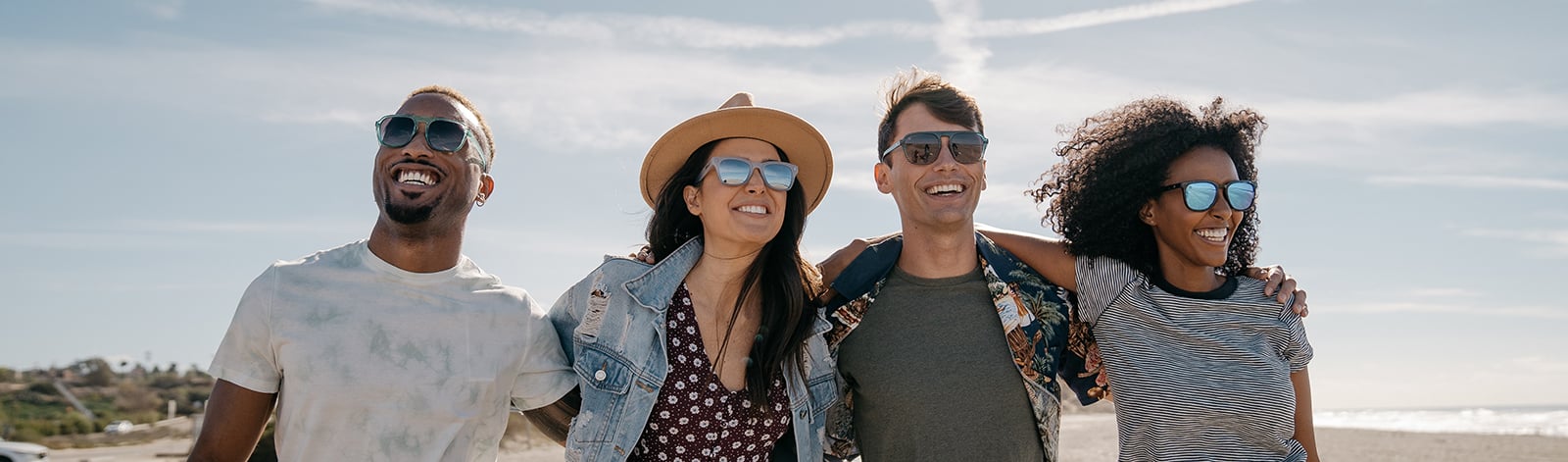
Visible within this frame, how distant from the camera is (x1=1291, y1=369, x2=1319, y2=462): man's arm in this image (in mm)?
4348

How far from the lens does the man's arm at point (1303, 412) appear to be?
4.35m

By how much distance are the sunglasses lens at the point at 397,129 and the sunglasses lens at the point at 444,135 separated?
57 millimetres

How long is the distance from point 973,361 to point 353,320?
7.68 ft

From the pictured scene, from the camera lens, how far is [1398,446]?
96.8 feet

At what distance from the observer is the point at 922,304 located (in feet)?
14.6

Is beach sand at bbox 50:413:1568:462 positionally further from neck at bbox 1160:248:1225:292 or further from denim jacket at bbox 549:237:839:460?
neck at bbox 1160:248:1225:292

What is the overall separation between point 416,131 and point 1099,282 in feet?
8.97

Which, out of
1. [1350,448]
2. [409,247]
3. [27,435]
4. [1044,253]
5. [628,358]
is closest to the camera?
[409,247]

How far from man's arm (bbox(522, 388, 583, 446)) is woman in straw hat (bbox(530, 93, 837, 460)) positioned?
0.02 m

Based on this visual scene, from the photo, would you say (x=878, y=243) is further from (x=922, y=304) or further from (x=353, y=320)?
(x=353, y=320)

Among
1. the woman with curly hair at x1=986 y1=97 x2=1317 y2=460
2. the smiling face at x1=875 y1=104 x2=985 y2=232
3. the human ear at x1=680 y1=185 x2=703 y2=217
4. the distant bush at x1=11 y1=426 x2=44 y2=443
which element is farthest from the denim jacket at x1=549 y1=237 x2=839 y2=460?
the distant bush at x1=11 y1=426 x2=44 y2=443

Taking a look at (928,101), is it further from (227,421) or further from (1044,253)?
(227,421)

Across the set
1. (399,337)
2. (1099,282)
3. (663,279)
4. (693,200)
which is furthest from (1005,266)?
(399,337)

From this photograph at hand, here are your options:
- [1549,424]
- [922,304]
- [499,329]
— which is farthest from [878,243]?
[1549,424]
